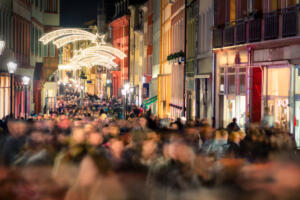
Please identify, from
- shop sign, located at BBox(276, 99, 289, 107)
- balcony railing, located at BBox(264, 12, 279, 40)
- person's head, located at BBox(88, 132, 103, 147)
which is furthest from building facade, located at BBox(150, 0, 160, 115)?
person's head, located at BBox(88, 132, 103, 147)

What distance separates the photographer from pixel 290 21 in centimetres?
1864

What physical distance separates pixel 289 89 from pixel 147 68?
43.0 meters

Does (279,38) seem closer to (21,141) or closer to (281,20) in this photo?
(281,20)

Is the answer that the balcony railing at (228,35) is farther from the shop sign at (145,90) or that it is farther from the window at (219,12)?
the shop sign at (145,90)

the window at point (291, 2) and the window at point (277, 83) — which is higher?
the window at point (291, 2)

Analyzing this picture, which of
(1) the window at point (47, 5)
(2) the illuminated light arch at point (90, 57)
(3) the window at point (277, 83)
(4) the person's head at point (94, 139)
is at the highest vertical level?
(1) the window at point (47, 5)

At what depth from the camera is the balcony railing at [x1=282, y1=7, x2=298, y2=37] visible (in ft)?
60.0

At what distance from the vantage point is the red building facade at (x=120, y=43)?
8825 centimetres

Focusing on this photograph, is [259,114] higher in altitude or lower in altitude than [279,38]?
lower

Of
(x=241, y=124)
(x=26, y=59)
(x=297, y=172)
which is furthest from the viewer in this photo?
(x=26, y=59)

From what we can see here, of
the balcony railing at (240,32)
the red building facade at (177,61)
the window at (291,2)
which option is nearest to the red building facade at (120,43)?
the red building facade at (177,61)

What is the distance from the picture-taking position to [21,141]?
34.8ft

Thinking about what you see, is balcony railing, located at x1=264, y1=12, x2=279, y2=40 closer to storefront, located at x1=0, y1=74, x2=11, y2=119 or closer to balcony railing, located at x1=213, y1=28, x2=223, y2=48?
balcony railing, located at x1=213, y1=28, x2=223, y2=48

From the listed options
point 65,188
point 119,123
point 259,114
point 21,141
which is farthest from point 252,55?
point 65,188
